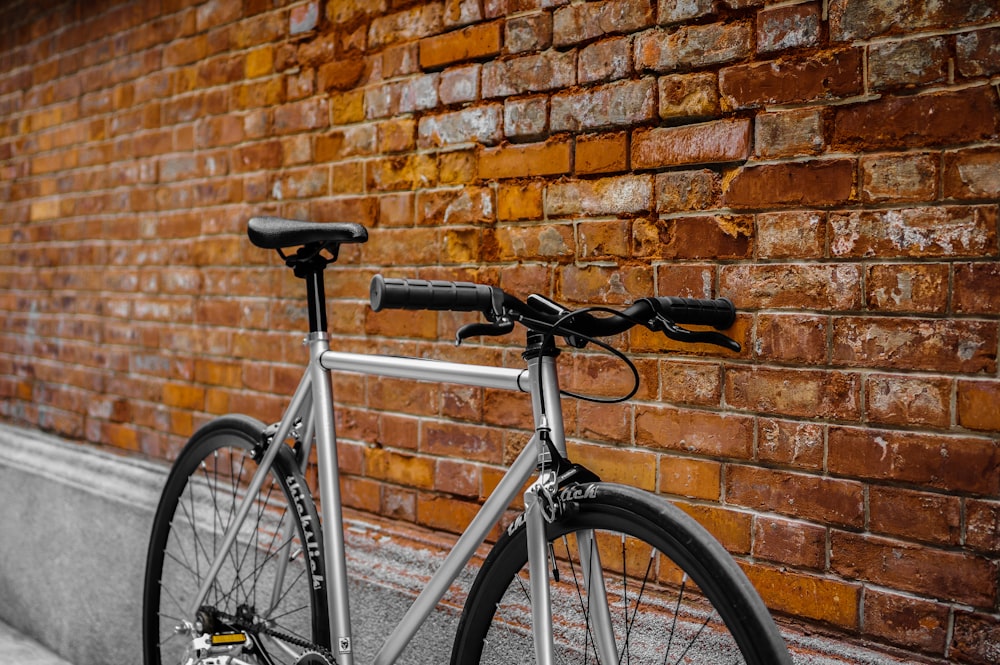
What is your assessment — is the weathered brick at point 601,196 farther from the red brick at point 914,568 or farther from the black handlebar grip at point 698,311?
the red brick at point 914,568

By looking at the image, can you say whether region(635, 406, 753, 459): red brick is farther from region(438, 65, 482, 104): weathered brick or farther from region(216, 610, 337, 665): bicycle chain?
region(438, 65, 482, 104): weathered brick

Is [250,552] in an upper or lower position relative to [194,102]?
lower

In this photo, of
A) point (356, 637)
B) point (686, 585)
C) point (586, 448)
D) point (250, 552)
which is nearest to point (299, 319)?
point (250, 552)

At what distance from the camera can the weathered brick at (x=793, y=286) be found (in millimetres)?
1608

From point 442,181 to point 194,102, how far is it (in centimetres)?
127

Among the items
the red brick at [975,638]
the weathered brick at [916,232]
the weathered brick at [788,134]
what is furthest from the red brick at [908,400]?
the weathered brick at [788,134]

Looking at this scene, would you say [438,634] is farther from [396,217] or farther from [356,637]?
[396,217]

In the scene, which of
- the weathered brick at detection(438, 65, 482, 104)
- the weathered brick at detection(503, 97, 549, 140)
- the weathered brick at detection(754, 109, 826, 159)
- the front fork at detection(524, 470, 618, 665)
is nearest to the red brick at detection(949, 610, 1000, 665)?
the front fork at detection(524, 470, 618, 665)

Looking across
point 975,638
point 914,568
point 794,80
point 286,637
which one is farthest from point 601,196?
point 286,637

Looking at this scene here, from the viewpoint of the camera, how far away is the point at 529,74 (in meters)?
2.09

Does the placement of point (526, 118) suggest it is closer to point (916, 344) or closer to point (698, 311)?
point (698, 311)

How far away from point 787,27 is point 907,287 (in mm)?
529

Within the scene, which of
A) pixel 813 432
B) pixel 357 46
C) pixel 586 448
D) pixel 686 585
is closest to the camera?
pixel 813 432

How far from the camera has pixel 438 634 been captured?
2.17m
